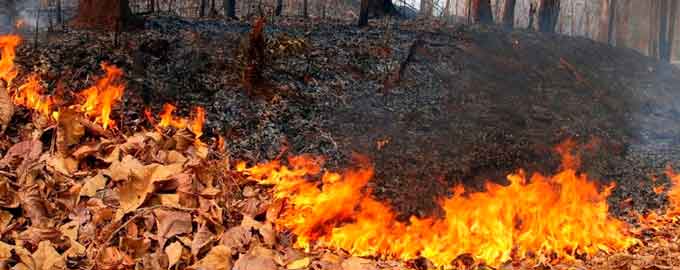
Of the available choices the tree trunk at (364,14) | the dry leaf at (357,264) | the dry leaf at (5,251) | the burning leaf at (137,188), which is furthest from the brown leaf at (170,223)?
the tree trunk at (364,14)

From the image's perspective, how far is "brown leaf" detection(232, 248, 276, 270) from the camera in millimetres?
3979

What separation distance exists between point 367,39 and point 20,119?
5764mm

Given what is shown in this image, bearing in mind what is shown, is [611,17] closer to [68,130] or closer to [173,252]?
[68,130]

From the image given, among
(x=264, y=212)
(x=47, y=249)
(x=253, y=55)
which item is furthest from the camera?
(x=253, y=55)

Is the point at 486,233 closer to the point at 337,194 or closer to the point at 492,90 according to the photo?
the point at 337,194

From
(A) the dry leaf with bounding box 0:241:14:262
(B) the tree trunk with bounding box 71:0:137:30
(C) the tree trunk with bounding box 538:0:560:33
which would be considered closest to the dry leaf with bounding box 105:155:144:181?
(A) the dry leaf with bounding box 0:241:14:262

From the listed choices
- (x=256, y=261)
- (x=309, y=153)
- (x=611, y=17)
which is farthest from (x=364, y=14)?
(x=611, y=17)

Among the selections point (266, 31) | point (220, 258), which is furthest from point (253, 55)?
point (220, 258)

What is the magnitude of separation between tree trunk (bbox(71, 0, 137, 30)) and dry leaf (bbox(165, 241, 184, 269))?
4666mm

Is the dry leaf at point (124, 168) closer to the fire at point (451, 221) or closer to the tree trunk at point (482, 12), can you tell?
the fire at point (451, 221)

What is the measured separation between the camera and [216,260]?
13.2ft

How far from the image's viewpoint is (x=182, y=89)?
22.3ft

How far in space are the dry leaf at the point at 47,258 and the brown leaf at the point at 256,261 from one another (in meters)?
1.23

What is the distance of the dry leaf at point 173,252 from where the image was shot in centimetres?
402
